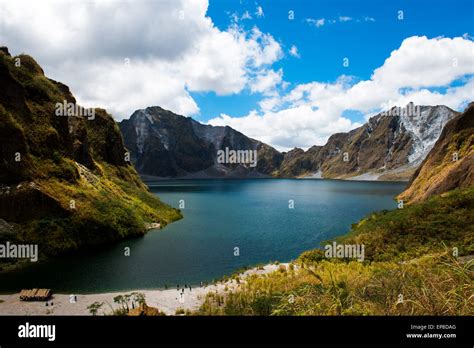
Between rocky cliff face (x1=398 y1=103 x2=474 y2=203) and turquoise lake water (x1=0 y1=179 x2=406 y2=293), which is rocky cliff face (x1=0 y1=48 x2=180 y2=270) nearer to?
turquoise lake water (x1=0 y1=179 x2=406 y2=293)

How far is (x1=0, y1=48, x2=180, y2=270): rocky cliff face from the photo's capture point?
4512 centimetres

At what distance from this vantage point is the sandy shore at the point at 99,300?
24.0 metres

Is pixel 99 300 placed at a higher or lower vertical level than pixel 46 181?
lower

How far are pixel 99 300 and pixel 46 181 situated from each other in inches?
1300

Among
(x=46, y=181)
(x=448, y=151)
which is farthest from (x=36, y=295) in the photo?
(x=448, y=151)

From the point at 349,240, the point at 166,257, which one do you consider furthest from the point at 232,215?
the point at 349,240

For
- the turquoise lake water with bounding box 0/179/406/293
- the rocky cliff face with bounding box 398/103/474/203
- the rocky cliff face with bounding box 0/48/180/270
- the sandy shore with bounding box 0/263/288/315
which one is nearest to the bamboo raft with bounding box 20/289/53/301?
the sandy shore with bounding box 0/263/288/315

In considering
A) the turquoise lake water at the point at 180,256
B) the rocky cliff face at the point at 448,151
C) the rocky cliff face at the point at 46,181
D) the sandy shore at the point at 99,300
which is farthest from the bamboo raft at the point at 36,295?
the rocky cliff face at the point at 448,151

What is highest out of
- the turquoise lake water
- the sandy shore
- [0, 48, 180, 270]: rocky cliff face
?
[0, 48, 180, 270]: rocky cliff face

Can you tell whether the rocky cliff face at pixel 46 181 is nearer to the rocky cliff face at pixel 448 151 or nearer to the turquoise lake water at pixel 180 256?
the turquoise lake water at pixel 180 256

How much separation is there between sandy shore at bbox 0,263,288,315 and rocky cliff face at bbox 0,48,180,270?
59.5ft

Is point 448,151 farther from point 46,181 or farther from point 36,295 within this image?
point 36,295

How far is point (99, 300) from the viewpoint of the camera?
2666 centimetres
